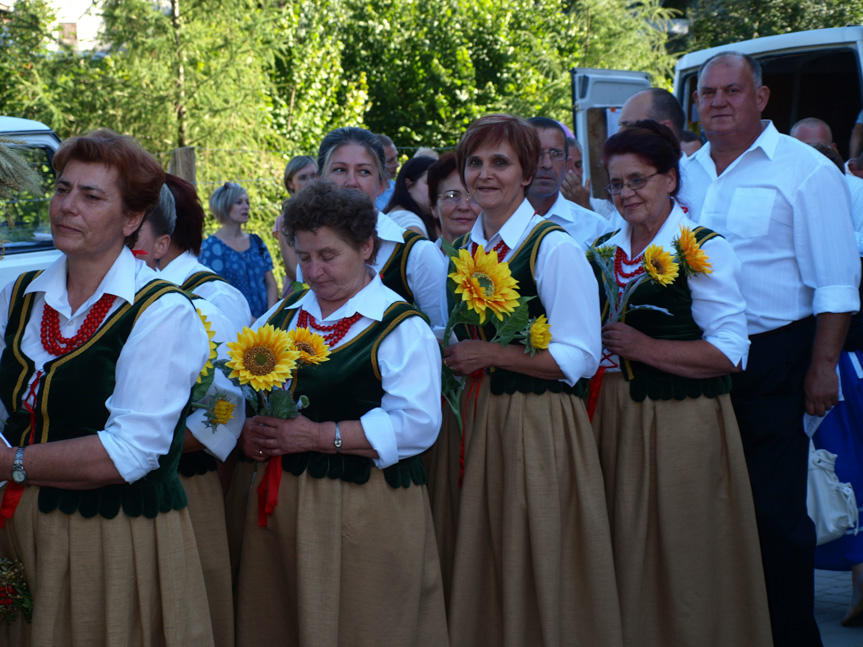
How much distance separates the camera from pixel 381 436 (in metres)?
2.93

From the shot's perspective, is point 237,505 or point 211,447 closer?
point 211,447

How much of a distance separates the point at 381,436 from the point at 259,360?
1.42 ft

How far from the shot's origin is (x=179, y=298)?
8.27 ft

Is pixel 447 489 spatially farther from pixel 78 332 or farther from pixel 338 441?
pixel 78 332

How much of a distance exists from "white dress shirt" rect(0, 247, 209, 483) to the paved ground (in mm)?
3278

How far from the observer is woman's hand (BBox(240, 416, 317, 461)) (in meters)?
2.96

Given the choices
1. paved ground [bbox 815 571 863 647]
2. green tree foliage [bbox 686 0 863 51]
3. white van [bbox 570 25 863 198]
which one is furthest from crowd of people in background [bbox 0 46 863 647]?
green tree foliage [bbox 686 0 863 51]

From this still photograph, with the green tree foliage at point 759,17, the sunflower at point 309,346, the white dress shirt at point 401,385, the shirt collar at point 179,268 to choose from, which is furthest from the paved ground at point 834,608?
the green tree foliage at point 759,17

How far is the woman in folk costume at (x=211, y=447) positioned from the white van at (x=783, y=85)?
5500 millimetres

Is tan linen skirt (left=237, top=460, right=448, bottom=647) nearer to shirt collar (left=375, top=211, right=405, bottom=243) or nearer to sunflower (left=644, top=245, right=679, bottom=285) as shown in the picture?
shirt collar (left=375, top=211, right=405, bottom=243)

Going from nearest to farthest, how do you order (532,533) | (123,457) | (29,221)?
(123,457)
(532,533)
(29,221)

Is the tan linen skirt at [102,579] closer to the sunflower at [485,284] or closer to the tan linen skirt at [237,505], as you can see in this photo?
the tan linen skirt at [237,505]

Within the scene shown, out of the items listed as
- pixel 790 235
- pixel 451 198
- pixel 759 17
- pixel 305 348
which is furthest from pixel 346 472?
pixel 759 17

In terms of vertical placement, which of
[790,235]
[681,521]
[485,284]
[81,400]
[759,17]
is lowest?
[681,521]
